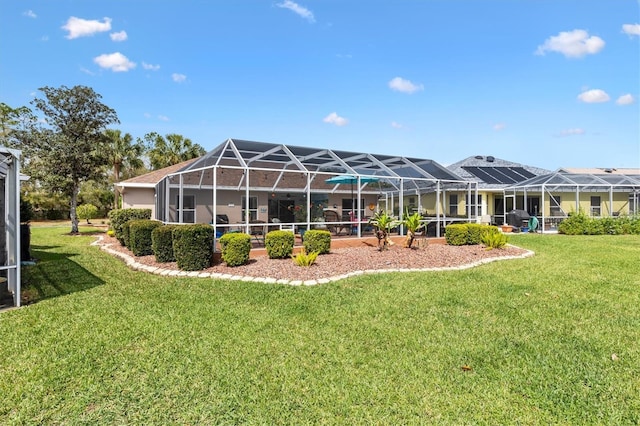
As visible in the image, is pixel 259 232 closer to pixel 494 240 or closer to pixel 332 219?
pixel 332 219

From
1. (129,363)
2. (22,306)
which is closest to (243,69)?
(22,306)

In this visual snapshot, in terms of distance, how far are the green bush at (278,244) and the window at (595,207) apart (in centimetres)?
2393

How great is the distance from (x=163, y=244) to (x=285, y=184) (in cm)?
784

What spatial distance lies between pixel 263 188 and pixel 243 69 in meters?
5.21

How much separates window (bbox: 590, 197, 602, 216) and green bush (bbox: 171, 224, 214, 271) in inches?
1025

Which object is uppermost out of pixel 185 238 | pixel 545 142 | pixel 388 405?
pixel 545 142

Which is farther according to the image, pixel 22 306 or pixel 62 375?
pixel 22 306

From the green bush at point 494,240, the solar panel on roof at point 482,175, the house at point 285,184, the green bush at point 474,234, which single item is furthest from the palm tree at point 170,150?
the green bush at point 494,240

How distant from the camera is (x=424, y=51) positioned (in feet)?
45.5

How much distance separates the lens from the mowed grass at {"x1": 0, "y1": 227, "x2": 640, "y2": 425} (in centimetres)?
267

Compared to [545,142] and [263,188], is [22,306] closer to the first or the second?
[263,188]

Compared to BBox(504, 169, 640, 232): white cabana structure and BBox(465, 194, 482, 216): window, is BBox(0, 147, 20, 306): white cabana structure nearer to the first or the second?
BBox(465, 194, 482, 216): window

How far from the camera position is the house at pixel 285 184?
1125cm

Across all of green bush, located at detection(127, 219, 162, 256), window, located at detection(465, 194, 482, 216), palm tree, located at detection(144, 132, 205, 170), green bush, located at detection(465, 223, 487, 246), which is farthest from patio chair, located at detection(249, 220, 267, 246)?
palm tree, located at detection(144, 132, 205, 170)
